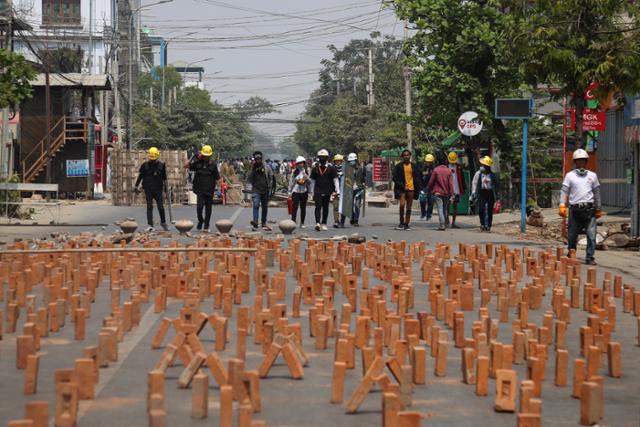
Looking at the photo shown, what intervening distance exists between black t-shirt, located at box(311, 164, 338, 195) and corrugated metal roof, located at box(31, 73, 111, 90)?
2644 cm

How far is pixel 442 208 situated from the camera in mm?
26156

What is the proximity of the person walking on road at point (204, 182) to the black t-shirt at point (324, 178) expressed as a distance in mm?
2511

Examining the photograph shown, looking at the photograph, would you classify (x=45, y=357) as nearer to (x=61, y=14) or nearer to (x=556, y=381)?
(x=556, y=381)

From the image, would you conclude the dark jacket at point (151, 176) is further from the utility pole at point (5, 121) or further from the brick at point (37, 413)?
the brick at point (37, 413)

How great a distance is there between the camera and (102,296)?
12.1 metres

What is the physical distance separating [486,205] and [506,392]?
64.1 feet

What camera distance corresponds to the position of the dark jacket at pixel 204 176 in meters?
23.7

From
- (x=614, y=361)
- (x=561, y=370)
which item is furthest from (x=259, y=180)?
(x=561, y=370)

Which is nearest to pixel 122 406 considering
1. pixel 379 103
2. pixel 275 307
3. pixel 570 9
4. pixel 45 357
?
pixel 45 357

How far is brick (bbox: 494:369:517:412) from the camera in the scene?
6559mm

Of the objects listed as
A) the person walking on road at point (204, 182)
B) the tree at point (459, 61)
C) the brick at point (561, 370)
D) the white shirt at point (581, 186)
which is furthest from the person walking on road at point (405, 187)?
the brick at point (561, 370)

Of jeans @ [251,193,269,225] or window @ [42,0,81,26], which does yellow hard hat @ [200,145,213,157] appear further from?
window @ [42,0,81,26]

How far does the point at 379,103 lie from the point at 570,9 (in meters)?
63.0

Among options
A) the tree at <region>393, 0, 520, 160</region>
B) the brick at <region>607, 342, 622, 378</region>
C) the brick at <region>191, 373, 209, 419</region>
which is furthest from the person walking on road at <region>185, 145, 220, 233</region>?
the brick at <region>191, 373, 209, 419</region>
